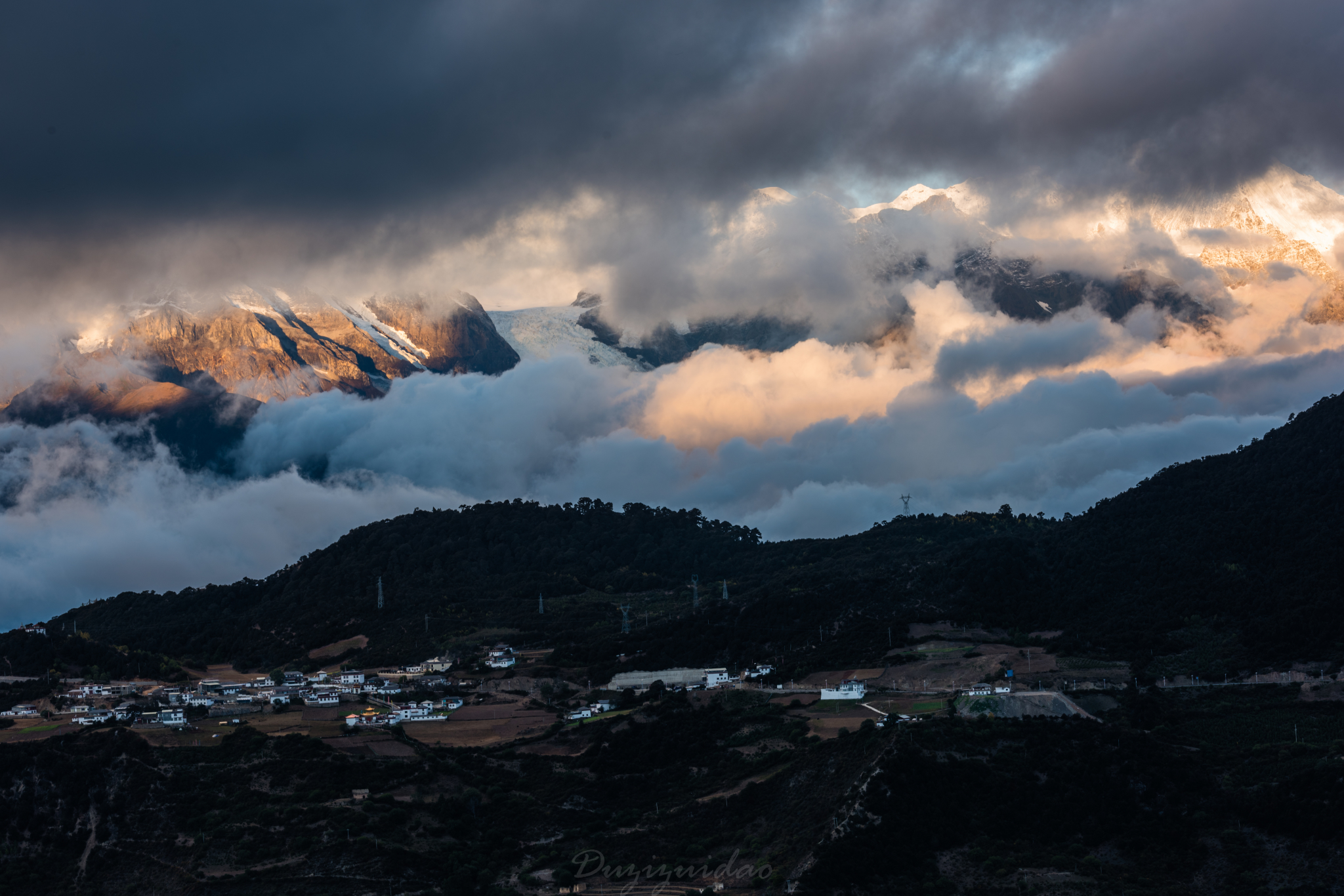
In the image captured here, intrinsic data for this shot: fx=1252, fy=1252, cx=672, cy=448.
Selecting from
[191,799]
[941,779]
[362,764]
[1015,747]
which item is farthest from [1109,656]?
[191,799]

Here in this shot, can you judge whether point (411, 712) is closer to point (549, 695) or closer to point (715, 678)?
point (549, 695)

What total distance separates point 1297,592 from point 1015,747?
156 feet

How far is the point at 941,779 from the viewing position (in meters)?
71.4

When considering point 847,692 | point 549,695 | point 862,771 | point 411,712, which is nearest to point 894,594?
point 847,692

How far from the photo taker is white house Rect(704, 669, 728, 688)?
117125 mm

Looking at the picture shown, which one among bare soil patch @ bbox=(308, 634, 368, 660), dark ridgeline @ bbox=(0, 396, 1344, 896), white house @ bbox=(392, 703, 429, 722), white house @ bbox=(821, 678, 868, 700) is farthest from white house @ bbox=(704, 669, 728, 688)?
bare soil patch @ bbox=(308, 634, 368, 660)

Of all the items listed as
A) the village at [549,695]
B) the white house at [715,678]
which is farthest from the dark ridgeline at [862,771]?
the white house at [715,678]

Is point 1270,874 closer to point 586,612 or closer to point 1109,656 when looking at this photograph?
point 1109,656

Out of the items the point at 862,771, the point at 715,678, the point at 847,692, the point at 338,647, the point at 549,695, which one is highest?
the point at 338,647

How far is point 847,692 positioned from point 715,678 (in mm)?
20228

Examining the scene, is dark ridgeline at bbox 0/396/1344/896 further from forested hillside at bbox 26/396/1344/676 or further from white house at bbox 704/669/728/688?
white house at bbox 704/669/728/688

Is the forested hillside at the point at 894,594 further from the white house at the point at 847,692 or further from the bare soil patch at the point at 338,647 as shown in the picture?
the white house at the point at 847,692

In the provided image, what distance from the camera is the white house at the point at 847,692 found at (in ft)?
332

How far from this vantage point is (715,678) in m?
120
